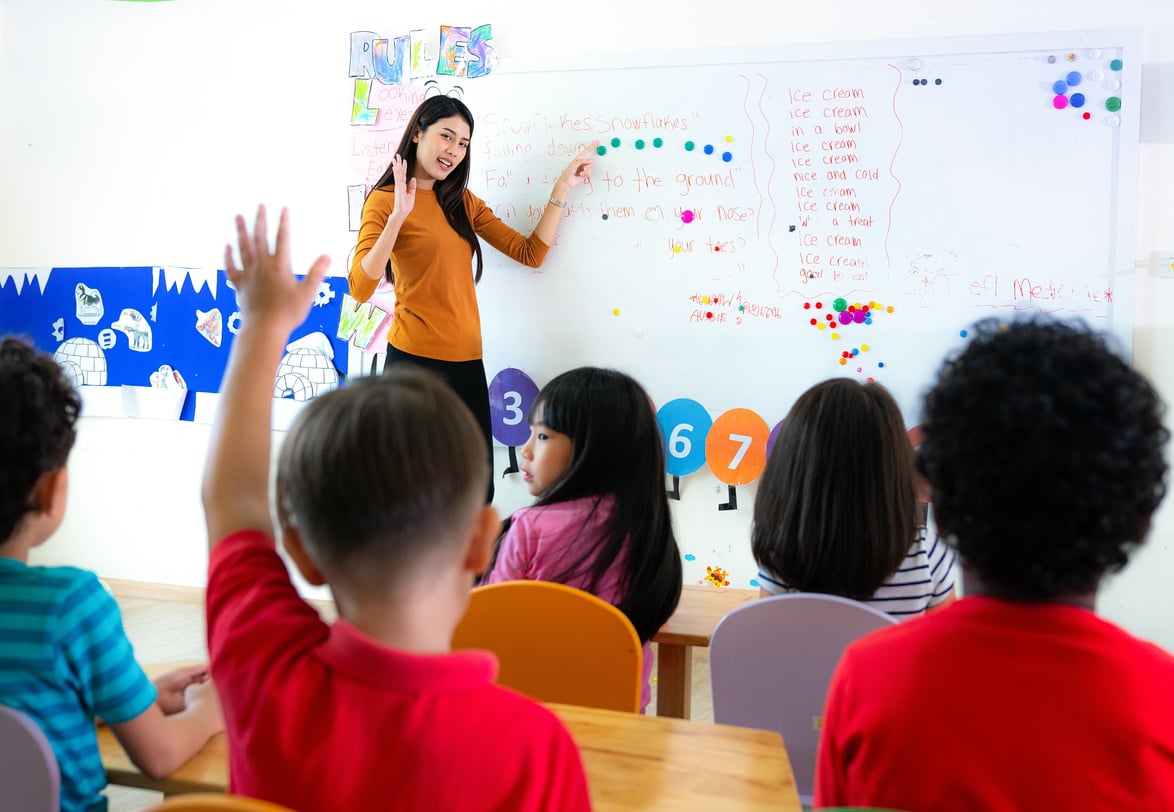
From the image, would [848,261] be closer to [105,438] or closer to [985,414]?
[985,414]

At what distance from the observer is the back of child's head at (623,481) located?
1731 mm

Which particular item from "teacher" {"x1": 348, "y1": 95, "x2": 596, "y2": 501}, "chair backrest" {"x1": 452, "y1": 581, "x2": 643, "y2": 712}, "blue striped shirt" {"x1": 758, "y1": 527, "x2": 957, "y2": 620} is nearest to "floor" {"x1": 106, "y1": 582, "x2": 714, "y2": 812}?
"teacher" {"x1": 348, "y1": 95, "x2": 596, "y2": 501}

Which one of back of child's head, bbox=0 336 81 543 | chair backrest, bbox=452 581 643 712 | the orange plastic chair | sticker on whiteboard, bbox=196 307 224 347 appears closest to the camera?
the orange plastic chair

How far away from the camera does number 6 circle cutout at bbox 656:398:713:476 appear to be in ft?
10.4

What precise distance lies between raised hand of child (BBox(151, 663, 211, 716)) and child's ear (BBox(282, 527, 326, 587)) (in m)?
0.47

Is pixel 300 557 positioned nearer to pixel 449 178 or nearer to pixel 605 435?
pixel 605 435

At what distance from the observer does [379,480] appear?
2.49 ft

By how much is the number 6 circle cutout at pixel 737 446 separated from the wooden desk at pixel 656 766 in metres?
2.00

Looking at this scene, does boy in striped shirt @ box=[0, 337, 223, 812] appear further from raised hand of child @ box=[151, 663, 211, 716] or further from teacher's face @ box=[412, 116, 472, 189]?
teacher's face @ box=[412, 116, 472, 189]

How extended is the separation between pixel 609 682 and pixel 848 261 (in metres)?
2.01

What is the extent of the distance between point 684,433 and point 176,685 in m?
2.15

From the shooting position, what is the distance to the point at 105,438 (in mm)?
3969

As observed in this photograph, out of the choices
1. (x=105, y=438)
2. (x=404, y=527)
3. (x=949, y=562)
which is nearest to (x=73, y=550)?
(x=105, y=438)

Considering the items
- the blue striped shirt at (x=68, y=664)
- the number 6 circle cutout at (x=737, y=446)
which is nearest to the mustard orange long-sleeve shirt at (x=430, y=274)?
the number 6 circle cutout at (x=737, y=446)
